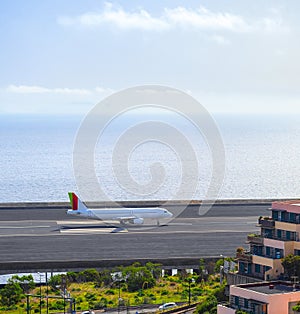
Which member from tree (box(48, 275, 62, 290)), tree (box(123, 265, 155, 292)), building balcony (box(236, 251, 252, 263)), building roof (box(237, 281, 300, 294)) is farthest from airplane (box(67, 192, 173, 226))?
building roof (box(237, 281, 300, 294))

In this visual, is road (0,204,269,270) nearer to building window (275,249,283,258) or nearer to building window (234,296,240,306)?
building window (275,249,283,258)

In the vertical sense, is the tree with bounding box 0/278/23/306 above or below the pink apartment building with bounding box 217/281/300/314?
below

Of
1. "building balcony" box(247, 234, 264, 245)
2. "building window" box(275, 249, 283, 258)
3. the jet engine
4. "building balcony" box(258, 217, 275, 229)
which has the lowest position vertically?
"building window" box(275, 249, 283, 258)

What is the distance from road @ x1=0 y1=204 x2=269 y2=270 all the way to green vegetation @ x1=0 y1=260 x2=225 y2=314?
4267mm

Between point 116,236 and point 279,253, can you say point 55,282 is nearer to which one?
point 279,253

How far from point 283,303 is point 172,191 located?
337 ft

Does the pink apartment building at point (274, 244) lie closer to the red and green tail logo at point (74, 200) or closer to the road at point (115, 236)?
the road at point (115, 236)

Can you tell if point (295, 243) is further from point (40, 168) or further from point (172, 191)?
point (40, 168)

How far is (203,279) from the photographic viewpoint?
51.3 meters

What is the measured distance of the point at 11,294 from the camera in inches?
1837

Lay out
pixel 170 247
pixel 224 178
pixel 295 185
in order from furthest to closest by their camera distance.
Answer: pixel 224 178
pixel 295 185
pixel 170 247

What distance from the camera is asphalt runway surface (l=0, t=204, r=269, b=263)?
5784cm

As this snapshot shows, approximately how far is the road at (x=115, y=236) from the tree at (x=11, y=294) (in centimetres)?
747

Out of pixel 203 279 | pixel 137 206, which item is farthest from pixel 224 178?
pixel 203 279
